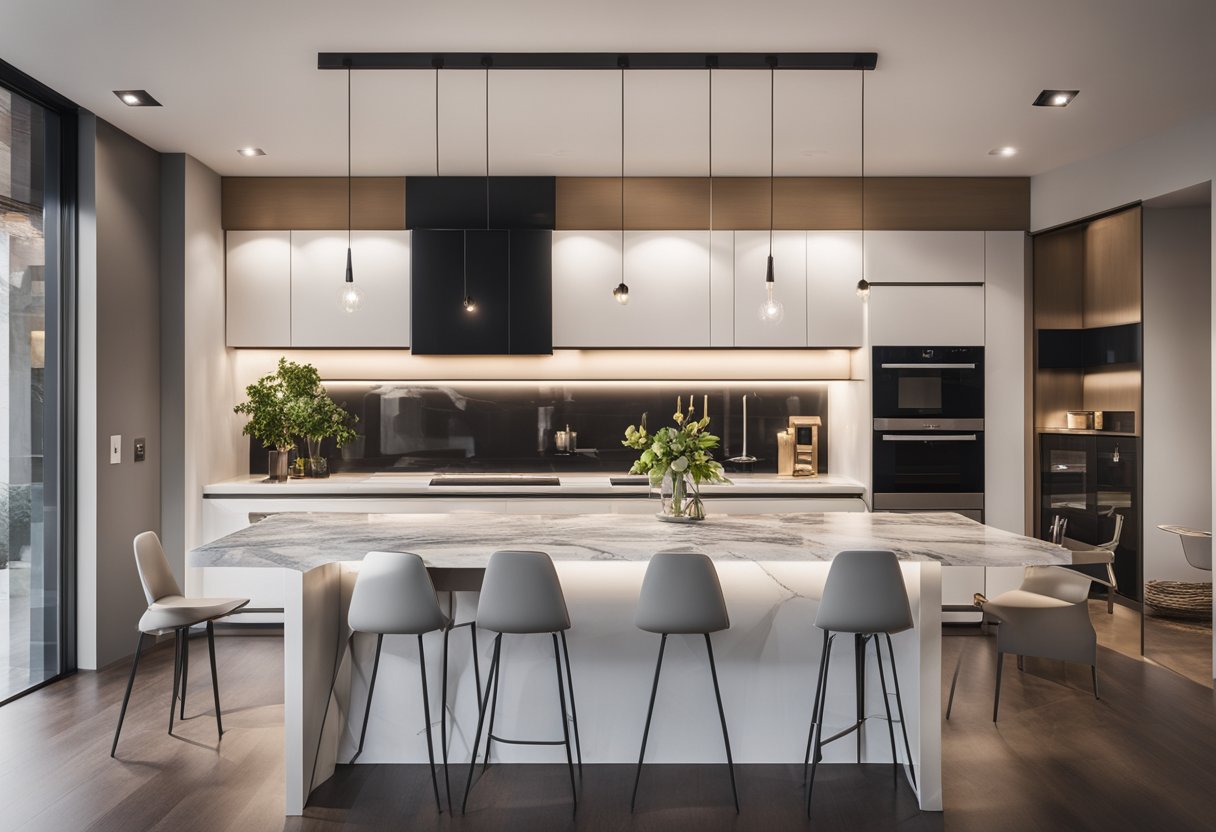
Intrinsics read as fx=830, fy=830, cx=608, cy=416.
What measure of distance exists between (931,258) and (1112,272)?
1296mm

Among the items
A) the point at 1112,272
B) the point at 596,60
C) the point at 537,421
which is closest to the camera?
the point at 596,60

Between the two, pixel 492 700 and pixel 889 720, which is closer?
pixel 889 720

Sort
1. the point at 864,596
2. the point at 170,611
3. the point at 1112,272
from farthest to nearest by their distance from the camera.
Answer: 1. the point at 1112,272
2. the point at 170,611
3. the point at 864,596

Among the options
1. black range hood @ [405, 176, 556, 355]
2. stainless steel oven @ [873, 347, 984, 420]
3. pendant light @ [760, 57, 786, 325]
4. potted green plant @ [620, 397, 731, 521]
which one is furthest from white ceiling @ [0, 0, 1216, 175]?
potted green plant @ [620, 397, 731, 521]

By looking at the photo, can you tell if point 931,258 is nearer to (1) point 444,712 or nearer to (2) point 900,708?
(2) point 900,708

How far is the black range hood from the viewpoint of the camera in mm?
5391

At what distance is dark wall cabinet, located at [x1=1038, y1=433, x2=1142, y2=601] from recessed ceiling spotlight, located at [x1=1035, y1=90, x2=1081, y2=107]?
204 centimetres

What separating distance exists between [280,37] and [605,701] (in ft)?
9.80

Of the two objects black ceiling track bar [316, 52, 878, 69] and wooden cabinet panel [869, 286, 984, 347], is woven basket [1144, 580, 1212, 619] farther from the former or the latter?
black ceiling track bar [316, 52, 878, 69]

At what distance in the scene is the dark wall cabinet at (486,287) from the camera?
5387mm

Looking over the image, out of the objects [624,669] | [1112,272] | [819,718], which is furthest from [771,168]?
[819,718]

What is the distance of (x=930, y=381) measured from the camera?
528 centimetres

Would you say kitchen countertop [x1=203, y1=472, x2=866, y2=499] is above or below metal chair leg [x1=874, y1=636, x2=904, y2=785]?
above

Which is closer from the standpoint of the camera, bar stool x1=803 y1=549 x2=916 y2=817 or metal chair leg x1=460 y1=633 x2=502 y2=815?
bar stool x1=803 y1=549 x2=916 y2=817
